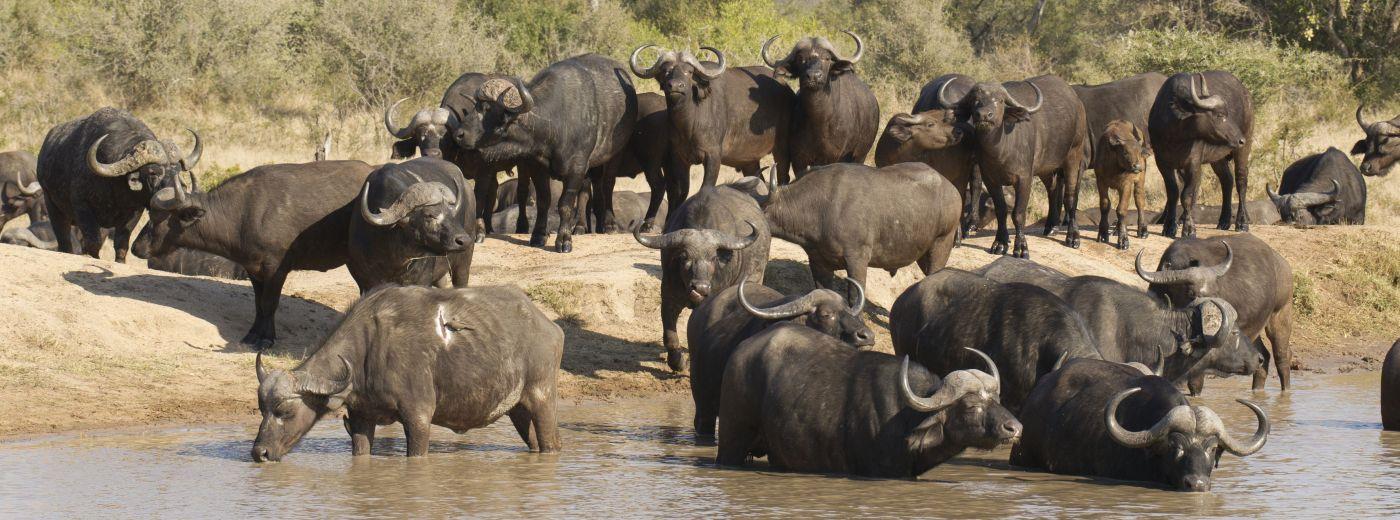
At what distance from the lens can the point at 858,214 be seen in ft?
50.7

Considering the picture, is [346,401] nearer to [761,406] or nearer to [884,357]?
[761,406]

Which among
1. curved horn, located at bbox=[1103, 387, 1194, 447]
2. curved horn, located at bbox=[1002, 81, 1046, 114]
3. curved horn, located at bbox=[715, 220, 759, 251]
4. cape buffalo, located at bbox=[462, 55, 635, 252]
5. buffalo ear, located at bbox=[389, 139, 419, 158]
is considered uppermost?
curved horn, located at bbox=[1002, 81, 1046, 114]

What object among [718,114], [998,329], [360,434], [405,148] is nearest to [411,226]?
[360,434]

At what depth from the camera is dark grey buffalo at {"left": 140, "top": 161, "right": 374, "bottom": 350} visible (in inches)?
569

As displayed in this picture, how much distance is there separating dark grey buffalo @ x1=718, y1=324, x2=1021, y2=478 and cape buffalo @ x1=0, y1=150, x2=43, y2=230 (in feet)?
48.2

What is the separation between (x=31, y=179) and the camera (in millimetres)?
22875

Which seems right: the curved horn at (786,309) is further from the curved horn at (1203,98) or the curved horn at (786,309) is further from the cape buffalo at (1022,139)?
the curved horn at (1203,98)

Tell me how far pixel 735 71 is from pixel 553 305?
14.9ft

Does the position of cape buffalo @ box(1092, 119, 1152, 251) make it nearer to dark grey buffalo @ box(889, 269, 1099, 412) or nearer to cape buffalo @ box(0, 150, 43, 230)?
dark grey buffalo @ box(889, 269, 1099, 412)

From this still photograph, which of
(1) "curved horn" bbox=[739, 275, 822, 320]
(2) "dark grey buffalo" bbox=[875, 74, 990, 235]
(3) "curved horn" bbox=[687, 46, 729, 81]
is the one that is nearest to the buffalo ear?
(3) "curved horn" bbox=[687, 46, 729, 81]

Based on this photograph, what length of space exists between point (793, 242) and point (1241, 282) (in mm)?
3853

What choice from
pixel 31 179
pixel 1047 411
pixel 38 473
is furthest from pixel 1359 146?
pixel 38 473

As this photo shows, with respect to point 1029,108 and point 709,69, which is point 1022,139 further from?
point 709,69

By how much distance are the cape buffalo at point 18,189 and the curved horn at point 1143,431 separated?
16.2 m
